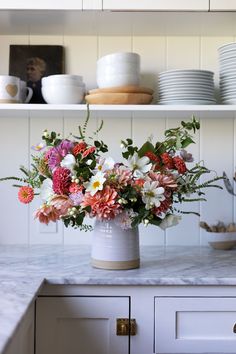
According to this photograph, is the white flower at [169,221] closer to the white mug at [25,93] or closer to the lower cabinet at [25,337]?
the lower cabinet at [25,337]

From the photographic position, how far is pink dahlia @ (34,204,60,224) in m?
1.40

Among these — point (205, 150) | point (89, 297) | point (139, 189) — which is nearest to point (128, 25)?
point (205, 150)

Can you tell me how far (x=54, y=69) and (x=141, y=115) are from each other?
0.39 meters

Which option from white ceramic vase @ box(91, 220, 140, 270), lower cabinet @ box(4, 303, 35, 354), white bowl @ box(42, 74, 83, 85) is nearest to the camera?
lower cabinet @ box(4, 303, 35, 354)

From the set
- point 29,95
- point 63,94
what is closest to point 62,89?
point 63,94

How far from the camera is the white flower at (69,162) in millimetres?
1375

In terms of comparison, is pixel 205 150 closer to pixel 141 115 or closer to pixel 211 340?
pixel 141 115

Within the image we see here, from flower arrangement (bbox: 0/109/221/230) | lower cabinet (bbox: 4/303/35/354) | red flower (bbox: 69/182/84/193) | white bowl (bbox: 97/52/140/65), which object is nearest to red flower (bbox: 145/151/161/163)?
flower arrangement (bbox: 0/109/221/230)

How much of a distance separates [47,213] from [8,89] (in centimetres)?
53

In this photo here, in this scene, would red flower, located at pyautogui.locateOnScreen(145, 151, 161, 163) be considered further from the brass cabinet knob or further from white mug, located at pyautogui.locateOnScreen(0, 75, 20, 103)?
white mug, located at pyautogui.locateOnScreen(0, 75, 20, 103)

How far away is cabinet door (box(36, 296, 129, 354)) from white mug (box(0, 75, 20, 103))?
717 millimetres

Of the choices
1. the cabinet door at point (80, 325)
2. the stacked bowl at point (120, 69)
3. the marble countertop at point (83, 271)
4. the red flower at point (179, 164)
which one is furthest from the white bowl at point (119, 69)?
the cabinet door at point (80, 325)

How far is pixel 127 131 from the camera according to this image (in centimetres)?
192

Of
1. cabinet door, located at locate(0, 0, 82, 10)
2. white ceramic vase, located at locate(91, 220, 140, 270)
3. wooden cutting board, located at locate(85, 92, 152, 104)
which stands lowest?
white ceramic vase, located at locate(91, 220, 140, 270)
